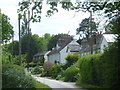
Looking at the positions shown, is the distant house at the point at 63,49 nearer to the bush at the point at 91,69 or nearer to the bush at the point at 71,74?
the bush at the point at 71,74

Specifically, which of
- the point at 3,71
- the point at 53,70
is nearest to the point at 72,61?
the point at 53,70

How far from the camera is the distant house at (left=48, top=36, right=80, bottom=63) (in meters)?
53.3

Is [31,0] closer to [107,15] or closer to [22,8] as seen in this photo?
[22,8]

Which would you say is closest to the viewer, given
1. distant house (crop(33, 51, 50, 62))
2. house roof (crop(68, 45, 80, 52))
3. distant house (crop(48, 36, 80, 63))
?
distant house (crop(33, 51, 50, 62))

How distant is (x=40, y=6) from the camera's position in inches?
533

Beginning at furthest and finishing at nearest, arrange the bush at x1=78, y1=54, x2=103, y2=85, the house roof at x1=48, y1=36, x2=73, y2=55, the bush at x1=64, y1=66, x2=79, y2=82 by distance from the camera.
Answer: the house roof at x1=48, y1=36, x2=73, y2=55, the bush at x1=64, y1=66, x2=79, y2=82, the bush at x1=78, y1=54, x2=103, y2=85

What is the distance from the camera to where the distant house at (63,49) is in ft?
175

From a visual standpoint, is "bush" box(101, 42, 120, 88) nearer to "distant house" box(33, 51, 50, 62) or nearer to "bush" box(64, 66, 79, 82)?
"bush" box(64, 66, 79, 82)

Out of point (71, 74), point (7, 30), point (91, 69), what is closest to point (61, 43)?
point (7, 30)

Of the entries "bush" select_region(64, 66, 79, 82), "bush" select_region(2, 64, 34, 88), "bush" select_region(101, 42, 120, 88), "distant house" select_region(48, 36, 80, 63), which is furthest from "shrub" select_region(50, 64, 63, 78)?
"bush" select_region(101, 42, 120, 88)

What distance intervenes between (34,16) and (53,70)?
25.7 meters

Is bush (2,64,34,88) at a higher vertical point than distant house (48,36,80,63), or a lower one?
lower

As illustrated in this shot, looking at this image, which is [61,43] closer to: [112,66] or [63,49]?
[63,49]

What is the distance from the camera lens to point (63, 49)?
54344 millimetres
